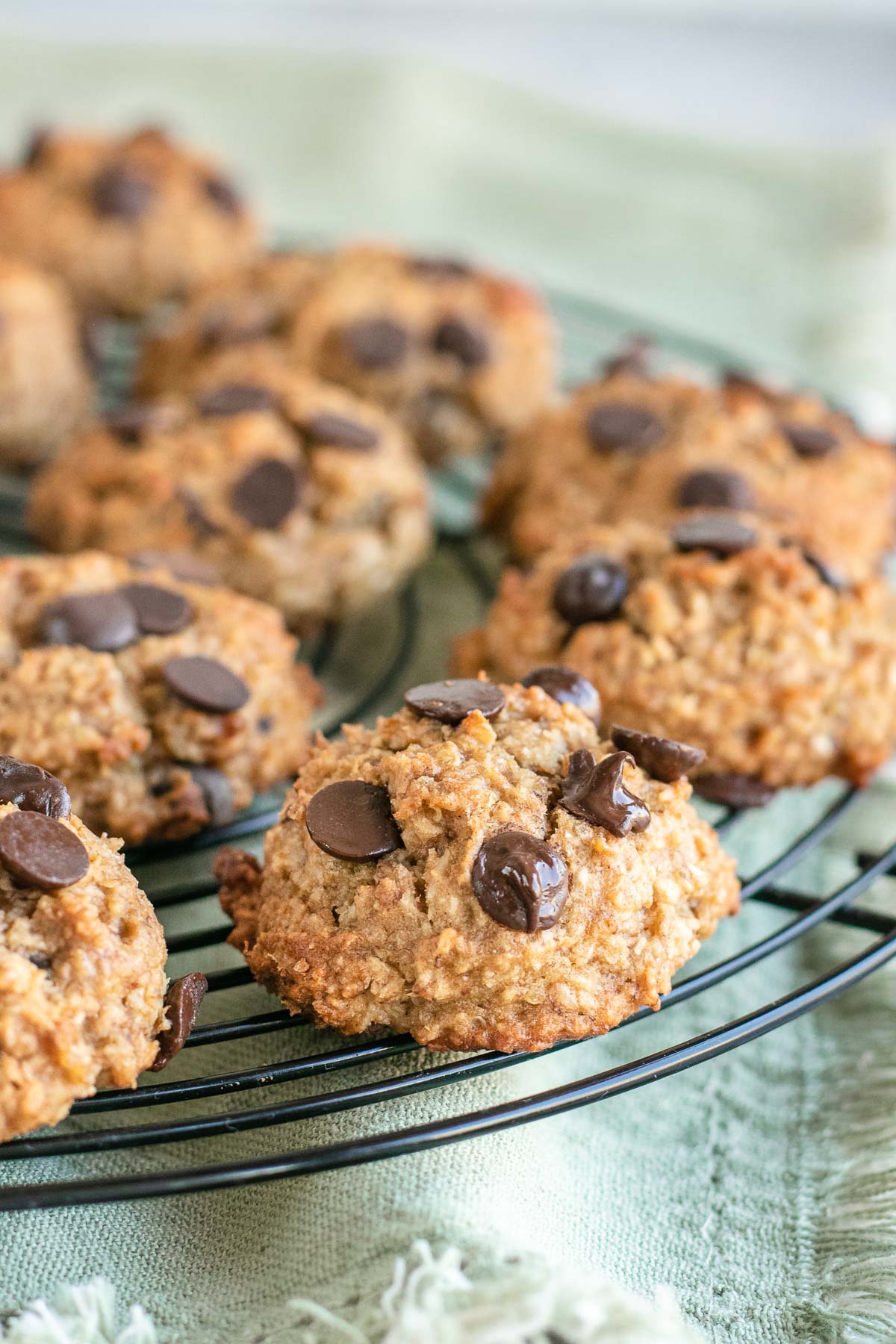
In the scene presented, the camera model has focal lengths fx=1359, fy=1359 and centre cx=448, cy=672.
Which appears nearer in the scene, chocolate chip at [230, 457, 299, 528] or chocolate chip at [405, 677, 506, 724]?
chocolate chip at [405, 677, 506, 724]

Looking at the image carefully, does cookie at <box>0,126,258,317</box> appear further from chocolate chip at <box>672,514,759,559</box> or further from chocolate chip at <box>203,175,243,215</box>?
chocolate chip at <box>672,514,759,559</box>

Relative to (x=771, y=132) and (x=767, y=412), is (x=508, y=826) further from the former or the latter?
(x=771, y=132)

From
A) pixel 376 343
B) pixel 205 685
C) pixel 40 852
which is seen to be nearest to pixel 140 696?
pixel 205 685

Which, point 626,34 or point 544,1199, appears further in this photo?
point 626,34

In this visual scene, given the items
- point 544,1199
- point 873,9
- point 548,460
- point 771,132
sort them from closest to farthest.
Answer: point 544,1199, point 548,460, point 771,132, point 873,9

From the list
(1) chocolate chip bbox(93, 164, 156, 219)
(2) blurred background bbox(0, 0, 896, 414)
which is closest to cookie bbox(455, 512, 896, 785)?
(2) blurred background bbox(0, 0, 896, 414)

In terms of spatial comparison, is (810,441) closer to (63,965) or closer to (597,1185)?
(597,1185)

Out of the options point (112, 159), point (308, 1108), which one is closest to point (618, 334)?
point (112, 159)
